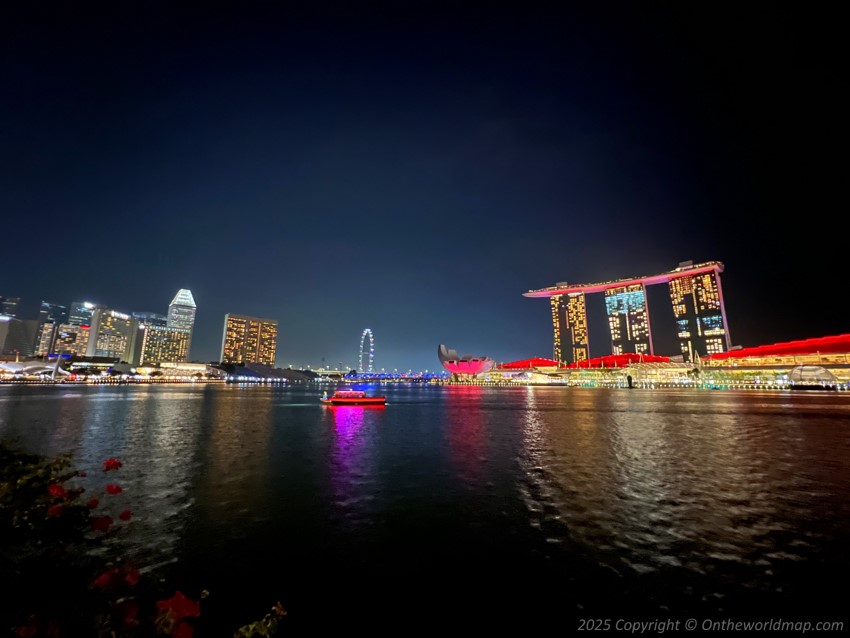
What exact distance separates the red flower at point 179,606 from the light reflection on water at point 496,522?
3191 millimetres

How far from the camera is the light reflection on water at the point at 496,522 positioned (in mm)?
7391

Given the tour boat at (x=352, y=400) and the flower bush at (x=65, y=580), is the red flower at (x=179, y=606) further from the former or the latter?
the tour boat at (x=352, y=400)

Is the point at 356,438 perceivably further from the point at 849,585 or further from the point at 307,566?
the point at 849,585

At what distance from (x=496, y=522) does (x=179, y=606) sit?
8.85m

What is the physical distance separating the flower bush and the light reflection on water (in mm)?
1113

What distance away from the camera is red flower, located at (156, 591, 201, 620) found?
3.92m

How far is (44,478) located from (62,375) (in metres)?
242

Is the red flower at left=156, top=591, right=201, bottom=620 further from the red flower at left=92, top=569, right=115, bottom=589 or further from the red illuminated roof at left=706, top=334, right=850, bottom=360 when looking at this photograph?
the red illuminated roof at left=706, top=334, right=850, bottom=360

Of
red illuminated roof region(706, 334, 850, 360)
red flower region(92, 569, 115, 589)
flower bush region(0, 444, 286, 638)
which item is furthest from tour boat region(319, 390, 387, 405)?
red illuminated roof region(706, 334, 850, 360)

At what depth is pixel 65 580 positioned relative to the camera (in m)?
6.91

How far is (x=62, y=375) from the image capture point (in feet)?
617

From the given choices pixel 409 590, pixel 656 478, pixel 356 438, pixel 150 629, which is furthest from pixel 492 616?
pixel 356 438

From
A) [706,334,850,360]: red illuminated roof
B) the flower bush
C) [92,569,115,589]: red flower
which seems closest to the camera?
the flower bush

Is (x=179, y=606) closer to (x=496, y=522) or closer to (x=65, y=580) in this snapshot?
(x=65, y=580)
